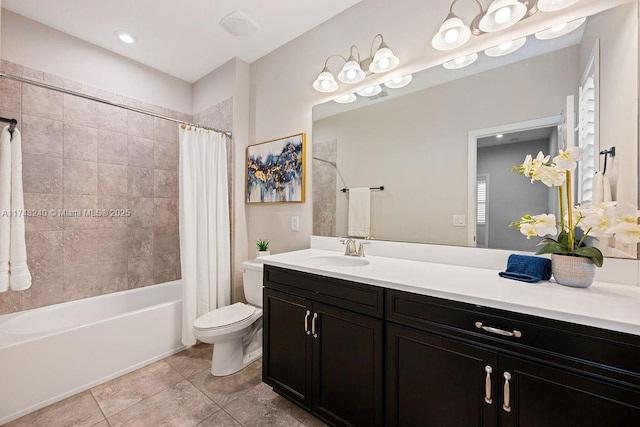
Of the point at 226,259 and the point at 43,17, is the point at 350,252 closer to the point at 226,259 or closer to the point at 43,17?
the point at 226,259

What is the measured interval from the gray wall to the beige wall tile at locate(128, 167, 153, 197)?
9.77ft

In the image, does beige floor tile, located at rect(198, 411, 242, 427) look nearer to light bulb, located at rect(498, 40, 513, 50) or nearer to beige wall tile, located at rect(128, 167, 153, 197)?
beige wall tile, located at rect(128, 167, 153, 197)

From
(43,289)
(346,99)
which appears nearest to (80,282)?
(43,289)

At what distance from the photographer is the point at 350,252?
182 cm

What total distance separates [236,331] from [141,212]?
170cm

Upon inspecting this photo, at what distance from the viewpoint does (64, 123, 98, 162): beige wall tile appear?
227 cm

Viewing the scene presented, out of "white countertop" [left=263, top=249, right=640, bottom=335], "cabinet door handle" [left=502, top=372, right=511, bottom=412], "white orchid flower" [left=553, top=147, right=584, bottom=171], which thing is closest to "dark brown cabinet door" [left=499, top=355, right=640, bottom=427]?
"cabinet door handle" [left=502, top=372, right=511, bottom=412]

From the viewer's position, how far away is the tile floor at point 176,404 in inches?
59.6

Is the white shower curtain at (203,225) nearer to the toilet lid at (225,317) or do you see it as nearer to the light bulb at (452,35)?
the toilet lid at (225,317)

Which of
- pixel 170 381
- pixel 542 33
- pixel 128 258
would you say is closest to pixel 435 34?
pixel 542 33

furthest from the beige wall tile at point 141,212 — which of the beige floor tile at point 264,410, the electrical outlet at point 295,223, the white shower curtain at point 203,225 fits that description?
the beige floor tile at point 264,410

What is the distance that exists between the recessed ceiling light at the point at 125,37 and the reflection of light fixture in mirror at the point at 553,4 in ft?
9.41

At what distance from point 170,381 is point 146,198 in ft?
5.81

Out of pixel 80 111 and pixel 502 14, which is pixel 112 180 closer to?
pixel 80 111
